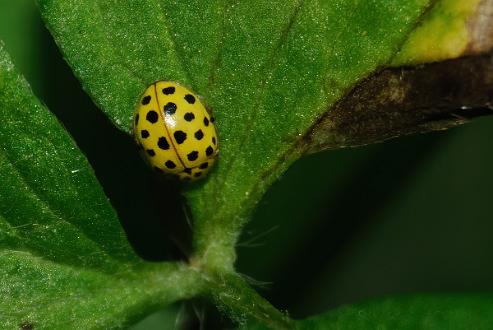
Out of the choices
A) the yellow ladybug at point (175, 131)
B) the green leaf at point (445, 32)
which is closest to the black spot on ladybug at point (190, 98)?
the yellow ladybug at point (175, 131)

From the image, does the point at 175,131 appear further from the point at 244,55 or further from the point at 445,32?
the point at 445,32

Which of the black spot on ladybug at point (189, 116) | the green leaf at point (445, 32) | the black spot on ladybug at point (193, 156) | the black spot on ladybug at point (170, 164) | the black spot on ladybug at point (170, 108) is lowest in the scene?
the black spot on ladybug at point (170, 164)

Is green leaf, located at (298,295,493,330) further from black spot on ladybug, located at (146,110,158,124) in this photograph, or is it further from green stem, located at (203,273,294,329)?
black spot on ladybug, located at (146,110,158,124)

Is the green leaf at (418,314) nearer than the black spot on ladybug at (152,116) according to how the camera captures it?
Yes

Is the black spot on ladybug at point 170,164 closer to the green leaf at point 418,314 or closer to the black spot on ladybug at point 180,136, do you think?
the black spot on ladybug at point 180,136

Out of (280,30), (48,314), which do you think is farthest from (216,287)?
(280,30)

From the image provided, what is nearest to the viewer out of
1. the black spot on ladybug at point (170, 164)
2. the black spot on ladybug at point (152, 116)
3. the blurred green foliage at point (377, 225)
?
the black spot on ladybug at point (152, 116)

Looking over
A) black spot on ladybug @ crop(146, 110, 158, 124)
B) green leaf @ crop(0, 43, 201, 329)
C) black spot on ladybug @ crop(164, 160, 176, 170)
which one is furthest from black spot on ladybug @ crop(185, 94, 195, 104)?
green leaf @ crop(0, 43, 201, 329)

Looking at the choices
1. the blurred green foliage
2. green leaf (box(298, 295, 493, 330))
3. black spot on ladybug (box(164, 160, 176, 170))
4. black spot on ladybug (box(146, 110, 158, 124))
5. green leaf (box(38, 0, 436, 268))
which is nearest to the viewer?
green leaf (box(298, 295, 493, 330))
